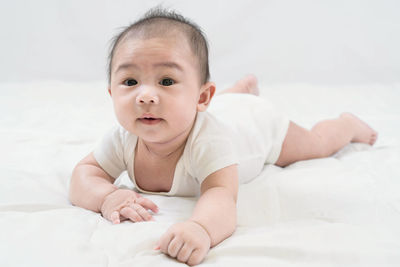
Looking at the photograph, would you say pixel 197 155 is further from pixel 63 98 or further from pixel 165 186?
pixel 63 98

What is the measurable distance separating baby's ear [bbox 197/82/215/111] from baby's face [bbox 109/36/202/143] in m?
0.07

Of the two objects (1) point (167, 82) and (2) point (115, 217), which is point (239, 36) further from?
(2) point (115, 217)

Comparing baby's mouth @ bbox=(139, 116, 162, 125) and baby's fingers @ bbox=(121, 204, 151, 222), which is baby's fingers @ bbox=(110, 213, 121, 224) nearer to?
baby's fingers @ bbox=(121, 204, 151, 222)

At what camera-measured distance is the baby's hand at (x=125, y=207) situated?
1046 mm

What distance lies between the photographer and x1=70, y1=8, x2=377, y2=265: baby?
1043mm

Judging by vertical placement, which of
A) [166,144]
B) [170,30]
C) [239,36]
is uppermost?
[170,30]

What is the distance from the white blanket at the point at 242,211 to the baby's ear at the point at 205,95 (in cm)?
24

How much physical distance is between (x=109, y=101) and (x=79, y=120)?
0.38 m

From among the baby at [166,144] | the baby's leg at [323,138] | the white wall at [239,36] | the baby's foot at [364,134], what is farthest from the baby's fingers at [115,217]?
the white wall at [239,36]

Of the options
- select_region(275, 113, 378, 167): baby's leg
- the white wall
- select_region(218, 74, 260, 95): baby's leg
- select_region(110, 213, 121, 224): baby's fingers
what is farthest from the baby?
the white wall

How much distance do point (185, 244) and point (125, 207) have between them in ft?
0.82

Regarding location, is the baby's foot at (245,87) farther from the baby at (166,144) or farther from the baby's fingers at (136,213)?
the baby's fingers at (136,213)

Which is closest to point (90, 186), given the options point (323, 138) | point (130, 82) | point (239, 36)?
point (130, 82)

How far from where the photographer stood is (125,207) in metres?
1.07
